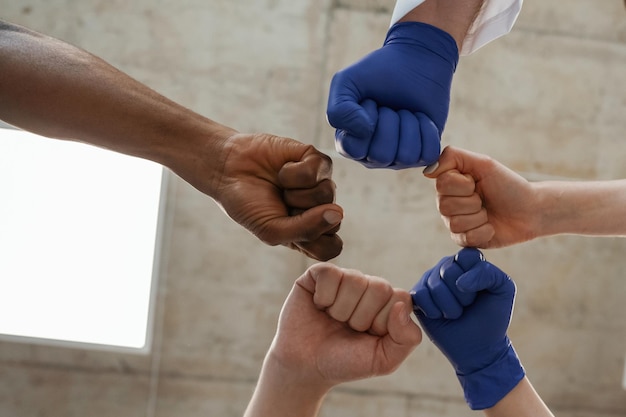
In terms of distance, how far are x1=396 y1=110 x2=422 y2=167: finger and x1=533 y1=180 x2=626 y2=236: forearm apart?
16.9 inches

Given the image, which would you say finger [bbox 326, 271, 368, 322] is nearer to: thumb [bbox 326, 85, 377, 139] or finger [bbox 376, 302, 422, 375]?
finger [bbox 376, 302, 422, 375]

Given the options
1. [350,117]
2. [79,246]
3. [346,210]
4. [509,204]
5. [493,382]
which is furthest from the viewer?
[346,210]

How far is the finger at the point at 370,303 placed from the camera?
1.25 meters

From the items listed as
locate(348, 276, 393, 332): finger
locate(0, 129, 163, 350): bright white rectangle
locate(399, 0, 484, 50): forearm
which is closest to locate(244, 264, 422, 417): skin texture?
locate(348, 276, 393, 332): finger

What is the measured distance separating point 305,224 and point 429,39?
450 mm

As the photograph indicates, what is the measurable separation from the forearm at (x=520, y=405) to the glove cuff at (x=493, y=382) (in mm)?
10

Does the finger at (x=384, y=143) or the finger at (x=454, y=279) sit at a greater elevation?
the finger at (x=384, y=143)

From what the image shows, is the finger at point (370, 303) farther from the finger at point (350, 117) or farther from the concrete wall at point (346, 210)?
the concrete wall at point (346, 210)

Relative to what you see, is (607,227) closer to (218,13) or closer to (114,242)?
(114,242)

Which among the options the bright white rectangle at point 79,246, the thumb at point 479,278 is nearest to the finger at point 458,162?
the thumb at point 479,278

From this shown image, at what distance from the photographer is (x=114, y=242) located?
1.95 m

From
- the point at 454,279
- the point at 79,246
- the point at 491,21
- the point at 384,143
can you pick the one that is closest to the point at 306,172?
the point at 384,143

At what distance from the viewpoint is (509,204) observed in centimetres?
142

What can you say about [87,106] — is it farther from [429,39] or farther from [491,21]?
[491,21]
